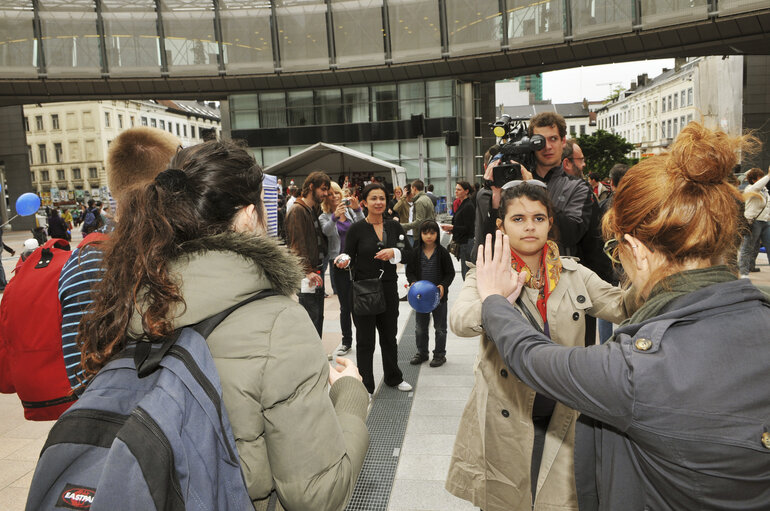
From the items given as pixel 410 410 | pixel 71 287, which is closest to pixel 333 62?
pixel 410 410

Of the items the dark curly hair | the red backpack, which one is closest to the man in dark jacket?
the red backpack

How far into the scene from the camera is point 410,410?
15.1 ft

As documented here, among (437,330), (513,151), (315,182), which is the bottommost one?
(437,330)

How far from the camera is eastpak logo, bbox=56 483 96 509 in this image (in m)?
1.04

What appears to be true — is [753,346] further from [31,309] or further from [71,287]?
[31,309]

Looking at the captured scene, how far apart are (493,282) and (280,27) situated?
86.6ft

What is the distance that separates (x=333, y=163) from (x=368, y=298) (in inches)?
685

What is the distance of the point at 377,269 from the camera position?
4949 mm

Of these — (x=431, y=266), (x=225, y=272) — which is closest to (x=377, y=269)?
(x=431, y=266)

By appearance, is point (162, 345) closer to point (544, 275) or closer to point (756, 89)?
point (544, 275)

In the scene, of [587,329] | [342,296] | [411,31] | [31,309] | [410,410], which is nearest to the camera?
[31,309]

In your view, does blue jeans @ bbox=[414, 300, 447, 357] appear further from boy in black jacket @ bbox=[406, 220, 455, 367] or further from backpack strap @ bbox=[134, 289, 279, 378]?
backpack strap @ bbox=[134, 289, 279, 378]

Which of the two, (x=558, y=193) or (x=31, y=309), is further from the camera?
(x=558, y=193)

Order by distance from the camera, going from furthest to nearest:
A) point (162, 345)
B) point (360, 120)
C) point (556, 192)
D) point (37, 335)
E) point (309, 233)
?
point (360, 120) → point (309, 233) → point (556, 192) → point (37, 335) → point (162, 345)
